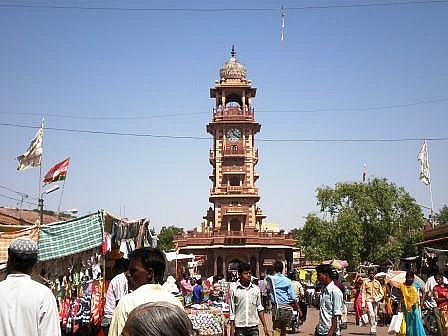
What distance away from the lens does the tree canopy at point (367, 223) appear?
121 feet

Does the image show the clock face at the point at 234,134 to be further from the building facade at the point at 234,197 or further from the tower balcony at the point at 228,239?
the tower balcony at the point at 228,239

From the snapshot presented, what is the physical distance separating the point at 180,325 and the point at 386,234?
38012 mm

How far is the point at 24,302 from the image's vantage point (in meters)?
3.24

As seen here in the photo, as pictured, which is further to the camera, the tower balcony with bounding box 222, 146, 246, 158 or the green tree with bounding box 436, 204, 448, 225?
the green tree with bounding box 436, 204, 448, 225

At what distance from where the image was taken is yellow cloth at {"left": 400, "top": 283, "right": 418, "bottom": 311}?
865 centimetres

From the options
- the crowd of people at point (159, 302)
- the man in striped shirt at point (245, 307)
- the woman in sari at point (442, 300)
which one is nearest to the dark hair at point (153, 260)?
the crowd of people at point (159, 302)

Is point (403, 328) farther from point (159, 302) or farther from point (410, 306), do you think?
point (159, 302)

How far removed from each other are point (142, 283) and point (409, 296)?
6419mm

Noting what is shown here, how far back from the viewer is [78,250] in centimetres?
838

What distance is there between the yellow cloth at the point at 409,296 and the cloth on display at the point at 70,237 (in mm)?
5069

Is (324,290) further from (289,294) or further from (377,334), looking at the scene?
(377,334)

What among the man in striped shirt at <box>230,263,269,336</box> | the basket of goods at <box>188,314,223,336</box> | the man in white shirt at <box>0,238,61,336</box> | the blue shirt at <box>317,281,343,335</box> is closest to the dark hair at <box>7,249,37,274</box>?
the man in white shirt at <box>0,238,61,336</box>

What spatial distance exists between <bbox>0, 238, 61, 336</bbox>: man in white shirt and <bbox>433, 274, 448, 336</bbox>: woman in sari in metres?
8.03

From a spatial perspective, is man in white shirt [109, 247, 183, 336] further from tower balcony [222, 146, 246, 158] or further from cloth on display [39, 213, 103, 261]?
tower balcony [222, 146, 246, 158]
